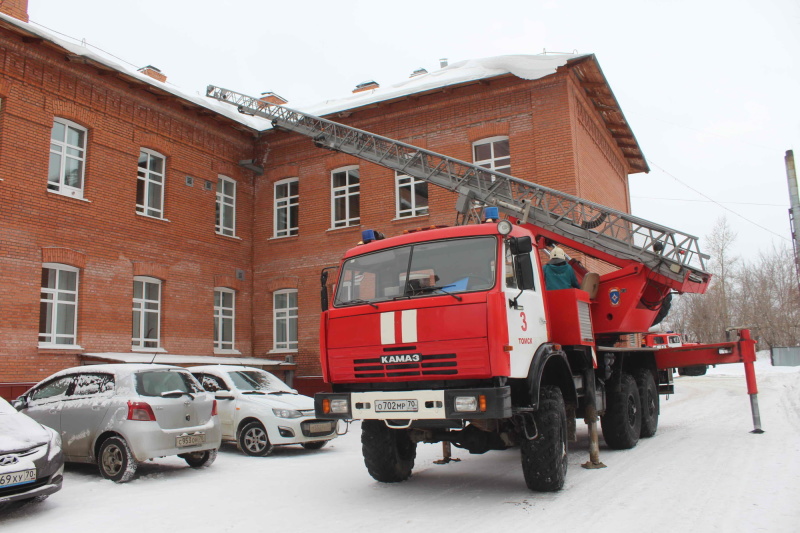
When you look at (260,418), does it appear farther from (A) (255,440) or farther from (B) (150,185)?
(B) (150,185)

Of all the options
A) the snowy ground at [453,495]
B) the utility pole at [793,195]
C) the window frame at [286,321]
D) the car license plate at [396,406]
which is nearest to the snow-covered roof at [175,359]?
the window frame at [286,321]

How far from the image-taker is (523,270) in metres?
6.49

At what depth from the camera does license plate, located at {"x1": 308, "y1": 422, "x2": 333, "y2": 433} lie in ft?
34.4

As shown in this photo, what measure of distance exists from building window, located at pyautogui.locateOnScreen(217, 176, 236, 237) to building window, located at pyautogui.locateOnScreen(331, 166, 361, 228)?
10.9 feet

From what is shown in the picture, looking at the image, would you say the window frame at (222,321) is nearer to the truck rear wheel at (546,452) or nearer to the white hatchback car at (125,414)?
the white hatchback car at (125,414)

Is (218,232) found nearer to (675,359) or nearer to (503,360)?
(675,359)

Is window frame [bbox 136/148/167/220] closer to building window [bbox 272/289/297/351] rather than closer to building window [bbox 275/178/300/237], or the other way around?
building window [bbox 275/178/300/237]

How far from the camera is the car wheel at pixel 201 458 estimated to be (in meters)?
9.02

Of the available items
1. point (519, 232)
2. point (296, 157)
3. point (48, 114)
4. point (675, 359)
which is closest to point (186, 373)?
point (519, 232)

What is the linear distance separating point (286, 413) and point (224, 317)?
385 inches

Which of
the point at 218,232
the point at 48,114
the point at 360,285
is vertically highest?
the point at 48,114

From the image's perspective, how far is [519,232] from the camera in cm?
711

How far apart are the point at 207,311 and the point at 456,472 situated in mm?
12224

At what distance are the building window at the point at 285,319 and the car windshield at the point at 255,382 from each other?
784cm
